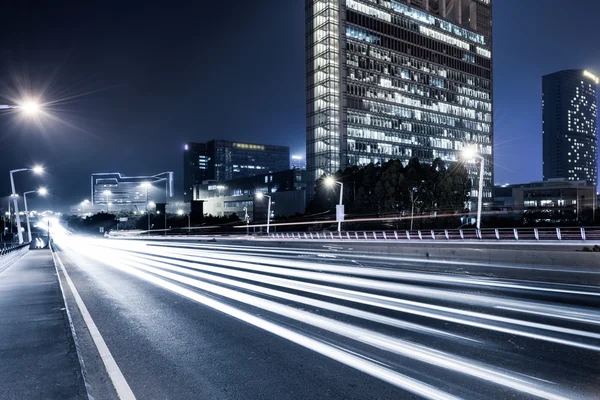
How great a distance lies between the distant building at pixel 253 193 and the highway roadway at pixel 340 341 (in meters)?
96.4

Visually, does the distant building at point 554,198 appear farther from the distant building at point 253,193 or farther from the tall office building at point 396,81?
the distant building at point 253,193

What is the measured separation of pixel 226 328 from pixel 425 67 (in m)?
139

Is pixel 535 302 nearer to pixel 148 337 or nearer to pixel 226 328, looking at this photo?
pixel 226 328

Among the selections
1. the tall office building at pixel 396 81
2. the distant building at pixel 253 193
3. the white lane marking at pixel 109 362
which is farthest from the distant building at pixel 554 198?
the white lane marking at pixel 109 362

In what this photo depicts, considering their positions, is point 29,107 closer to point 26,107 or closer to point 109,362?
point 26,107

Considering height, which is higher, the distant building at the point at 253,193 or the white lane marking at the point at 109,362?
the distant building at the point at 253,193

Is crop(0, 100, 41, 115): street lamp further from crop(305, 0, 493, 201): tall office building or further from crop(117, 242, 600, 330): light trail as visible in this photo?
crop(305, 0, 493, 201): tall office building

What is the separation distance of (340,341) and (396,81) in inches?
5035

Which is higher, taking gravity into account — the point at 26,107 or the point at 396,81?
the point at 396,81

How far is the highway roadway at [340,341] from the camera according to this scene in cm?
518

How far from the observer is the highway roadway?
518cm

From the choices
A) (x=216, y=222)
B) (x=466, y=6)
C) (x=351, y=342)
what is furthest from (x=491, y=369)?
(x=466, y=6)

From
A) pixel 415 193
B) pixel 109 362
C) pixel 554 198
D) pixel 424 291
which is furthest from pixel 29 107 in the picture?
pixel 554 198

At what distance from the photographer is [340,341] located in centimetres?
718
